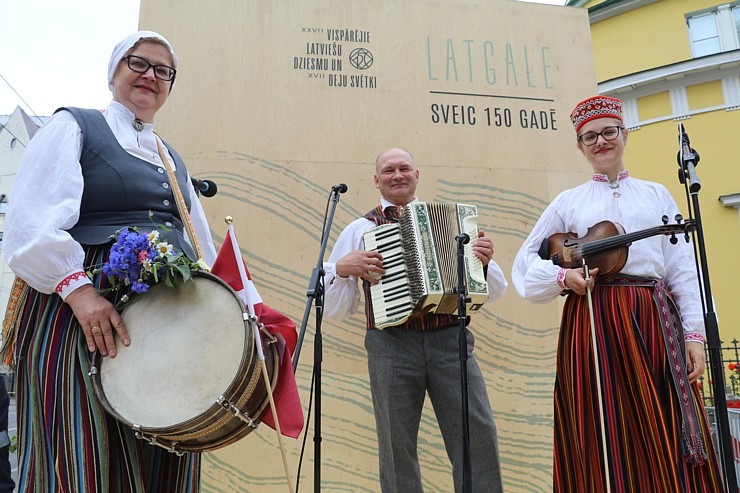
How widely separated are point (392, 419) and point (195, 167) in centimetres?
202

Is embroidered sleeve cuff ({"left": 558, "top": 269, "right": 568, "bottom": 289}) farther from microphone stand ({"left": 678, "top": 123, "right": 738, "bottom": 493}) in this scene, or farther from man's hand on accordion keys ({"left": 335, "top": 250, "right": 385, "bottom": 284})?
man's hand on accordion keys ({"left": 335, "top": 250, "right": 385, "bottom": 284})

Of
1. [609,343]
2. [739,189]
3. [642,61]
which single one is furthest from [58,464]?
[642,61]

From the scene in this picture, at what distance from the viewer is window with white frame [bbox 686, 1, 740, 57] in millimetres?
11586

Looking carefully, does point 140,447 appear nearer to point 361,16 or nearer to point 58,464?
point 58,464

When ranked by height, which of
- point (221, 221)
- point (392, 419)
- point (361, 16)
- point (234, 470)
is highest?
point (361, 16)

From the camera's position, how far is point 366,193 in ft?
12.5

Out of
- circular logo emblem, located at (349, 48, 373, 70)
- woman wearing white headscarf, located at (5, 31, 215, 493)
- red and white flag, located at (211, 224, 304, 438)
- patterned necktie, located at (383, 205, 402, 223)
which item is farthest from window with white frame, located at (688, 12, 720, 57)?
woman wearing white headscarf, located at (5, 31, 215, 493)

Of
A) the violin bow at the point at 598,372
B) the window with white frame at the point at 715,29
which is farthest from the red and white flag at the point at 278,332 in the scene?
the window with white frame at the point at 715,29

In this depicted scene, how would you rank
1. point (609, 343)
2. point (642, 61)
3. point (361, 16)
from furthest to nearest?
point (642, 61) < point (361, 16) < point (609, 343)

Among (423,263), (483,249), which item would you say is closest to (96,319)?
(423,263)

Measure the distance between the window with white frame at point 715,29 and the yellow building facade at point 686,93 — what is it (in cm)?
2

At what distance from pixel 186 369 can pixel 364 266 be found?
4.33 ft

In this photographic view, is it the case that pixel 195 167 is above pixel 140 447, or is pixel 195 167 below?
above

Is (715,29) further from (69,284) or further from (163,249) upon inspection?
(69,284)
